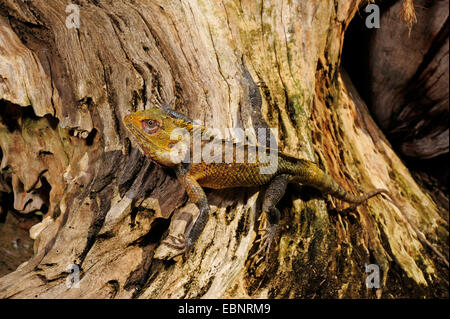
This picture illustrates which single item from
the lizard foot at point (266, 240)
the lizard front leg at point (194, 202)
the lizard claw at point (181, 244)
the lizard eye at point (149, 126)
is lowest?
the lizard foot at point (266, 240)

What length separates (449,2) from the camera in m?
4.75

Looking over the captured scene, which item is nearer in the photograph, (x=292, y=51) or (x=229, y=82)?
(x=229, y=82)

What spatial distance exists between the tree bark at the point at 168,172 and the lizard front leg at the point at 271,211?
0.10 meters

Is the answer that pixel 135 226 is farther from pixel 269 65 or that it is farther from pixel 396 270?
pixel 396 270

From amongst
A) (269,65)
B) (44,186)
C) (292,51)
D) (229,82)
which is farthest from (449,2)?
(44,186)

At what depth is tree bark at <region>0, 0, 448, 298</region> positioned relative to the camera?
2.98m

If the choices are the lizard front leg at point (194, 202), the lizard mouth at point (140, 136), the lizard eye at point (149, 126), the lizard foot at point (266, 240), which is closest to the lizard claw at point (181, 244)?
the lizard front leg at point (194, 202)

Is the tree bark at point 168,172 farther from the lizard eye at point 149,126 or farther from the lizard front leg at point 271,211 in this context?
the lizard eye at point 149,126

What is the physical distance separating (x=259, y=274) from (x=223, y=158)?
115 centimetres

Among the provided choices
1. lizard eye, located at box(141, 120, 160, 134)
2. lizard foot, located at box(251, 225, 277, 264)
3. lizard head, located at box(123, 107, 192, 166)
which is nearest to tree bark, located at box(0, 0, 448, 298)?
lizard foot, located at box(251, 225, 277, 264)

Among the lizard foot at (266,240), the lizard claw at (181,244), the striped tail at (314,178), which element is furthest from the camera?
the striped tail at (314,178)

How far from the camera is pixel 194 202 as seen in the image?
3.22 metres

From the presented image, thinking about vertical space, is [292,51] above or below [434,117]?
above

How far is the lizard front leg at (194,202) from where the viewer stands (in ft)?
9.82
